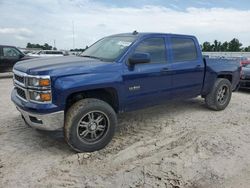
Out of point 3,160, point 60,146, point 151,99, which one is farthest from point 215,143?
point 3,160

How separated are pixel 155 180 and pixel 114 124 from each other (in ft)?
4.18

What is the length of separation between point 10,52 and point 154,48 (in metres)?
Answer: 11.2

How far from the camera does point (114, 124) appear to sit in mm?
4402

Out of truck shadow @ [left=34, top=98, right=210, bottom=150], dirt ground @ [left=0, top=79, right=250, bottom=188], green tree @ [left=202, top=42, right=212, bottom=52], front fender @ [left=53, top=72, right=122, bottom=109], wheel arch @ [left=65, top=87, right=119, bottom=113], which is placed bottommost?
dirt ground @ [left=0, top=79, right=250, bottom=188]

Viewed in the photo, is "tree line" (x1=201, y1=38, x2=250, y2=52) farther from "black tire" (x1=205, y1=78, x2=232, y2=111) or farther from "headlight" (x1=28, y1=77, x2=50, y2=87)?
"headlight" (x1=28, y1=77, x2=50, y2=87)

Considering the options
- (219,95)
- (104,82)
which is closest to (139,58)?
(104,82)

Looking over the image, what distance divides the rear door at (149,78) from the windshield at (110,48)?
250 mm

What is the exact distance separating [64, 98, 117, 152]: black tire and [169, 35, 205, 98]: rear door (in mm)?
1772

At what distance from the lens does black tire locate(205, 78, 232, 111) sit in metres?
6.52

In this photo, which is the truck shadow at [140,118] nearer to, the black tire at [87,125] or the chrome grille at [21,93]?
the black tire at [87,125]

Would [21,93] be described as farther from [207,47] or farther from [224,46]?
[224,46]

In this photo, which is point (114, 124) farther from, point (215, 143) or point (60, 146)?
point (215, 143)

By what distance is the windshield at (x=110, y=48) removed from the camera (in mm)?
4801

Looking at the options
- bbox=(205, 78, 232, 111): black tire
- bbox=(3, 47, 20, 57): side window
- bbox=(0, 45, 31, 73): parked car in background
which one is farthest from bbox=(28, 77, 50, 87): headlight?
bbox=(3, 47, 20, 57): side window
